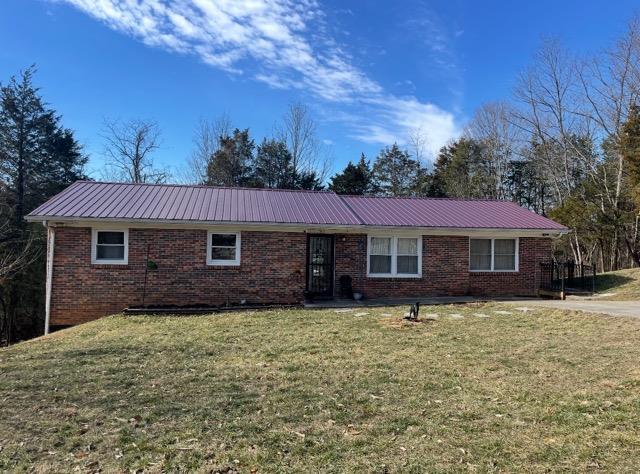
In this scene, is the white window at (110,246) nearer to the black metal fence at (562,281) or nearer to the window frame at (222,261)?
the window frame at (222,261)

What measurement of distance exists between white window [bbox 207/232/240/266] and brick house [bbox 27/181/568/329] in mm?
30

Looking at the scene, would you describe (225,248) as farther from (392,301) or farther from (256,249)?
(392,301)

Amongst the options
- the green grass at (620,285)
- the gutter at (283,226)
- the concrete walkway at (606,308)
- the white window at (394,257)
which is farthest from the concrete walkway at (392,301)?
the green grass at (620,285)

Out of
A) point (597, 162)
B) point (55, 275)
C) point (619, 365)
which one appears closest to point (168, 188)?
point (55, 275)

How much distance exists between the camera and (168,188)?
1627 centimetres

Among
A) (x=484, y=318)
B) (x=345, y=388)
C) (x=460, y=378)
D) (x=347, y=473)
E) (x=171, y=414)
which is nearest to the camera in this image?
(x=347, y=473)

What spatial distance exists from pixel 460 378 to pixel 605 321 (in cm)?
568

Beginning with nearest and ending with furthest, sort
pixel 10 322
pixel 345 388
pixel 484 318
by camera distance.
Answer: pixel 345 388
pixel 484 318
pixel 10 322

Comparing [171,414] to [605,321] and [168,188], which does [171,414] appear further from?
[168,188]

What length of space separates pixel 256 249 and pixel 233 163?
2232cm

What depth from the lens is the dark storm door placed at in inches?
579

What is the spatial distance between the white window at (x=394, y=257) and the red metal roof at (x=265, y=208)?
2.14ft

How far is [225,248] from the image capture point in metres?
13.8

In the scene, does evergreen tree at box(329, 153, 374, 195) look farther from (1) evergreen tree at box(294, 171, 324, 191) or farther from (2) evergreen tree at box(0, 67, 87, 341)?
(2) evergreen tree at box(0, 67, 87, 341)
